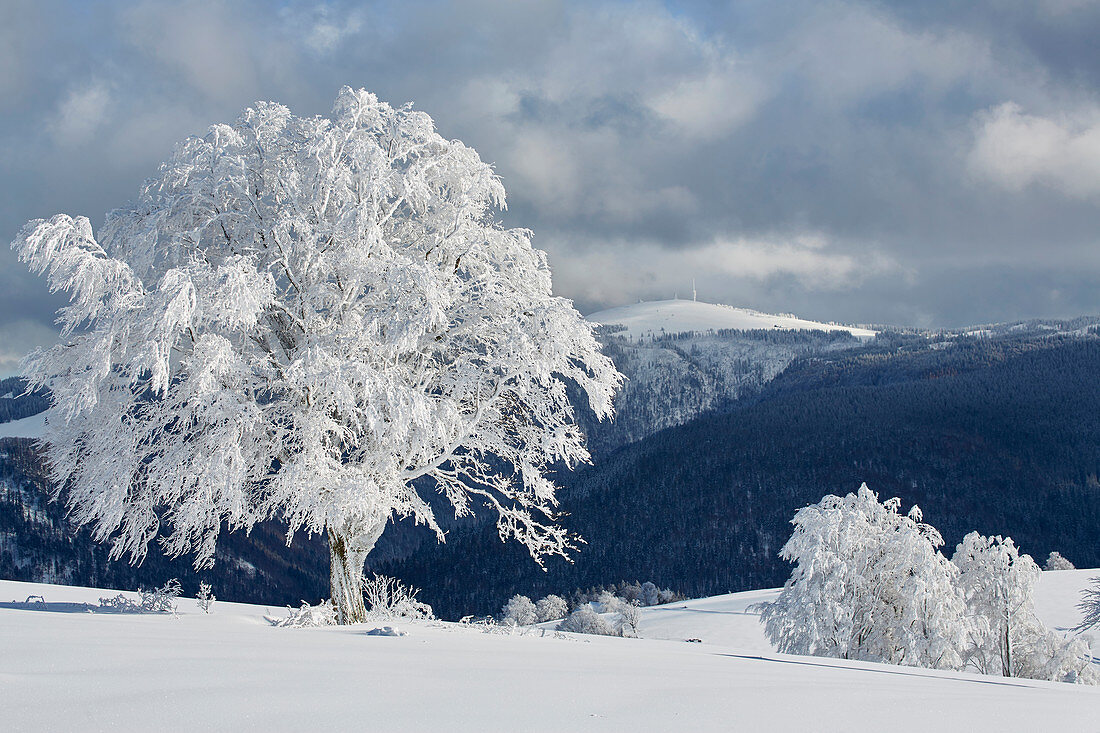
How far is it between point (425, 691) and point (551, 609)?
333ft

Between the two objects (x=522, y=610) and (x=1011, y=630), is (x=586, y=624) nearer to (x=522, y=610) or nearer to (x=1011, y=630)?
(x=522, y=610)

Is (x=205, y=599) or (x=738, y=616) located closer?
(x=205, y=599)

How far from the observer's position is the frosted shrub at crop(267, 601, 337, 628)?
10602 millimetres

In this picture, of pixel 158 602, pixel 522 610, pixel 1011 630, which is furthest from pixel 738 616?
pixel 158 602

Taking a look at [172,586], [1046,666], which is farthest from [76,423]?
[1046,666]

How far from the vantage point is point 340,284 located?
13.0 m

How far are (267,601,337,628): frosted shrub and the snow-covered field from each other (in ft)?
8.77

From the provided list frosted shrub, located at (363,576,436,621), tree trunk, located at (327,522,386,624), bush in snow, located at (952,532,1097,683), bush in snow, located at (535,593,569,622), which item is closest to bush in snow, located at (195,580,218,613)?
tree trunk, located at (327,522,386,624)

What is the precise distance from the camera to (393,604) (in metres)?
14.3

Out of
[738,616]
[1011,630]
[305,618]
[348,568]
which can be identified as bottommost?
[738,616]

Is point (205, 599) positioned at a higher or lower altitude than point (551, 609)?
higher

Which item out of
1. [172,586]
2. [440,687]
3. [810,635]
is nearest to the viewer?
[440,687]

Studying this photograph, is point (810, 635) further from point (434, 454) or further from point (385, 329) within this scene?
point (385, 329)

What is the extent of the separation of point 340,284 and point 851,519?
25382 mm
